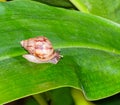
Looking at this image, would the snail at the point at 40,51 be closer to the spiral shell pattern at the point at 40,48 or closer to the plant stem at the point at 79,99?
the spiral shell pattern at the point at 40,48

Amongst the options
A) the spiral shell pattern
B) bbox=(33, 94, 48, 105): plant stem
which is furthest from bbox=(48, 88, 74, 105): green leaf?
the spiral shell pattern

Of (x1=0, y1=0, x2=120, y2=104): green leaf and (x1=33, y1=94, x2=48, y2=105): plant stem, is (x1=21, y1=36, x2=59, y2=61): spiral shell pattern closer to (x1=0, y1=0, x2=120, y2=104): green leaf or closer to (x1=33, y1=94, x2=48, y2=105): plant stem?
(x1=0, y1=0, x2=120, y2=104): green leaf

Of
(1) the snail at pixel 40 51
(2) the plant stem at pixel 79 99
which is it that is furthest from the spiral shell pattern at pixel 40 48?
(2) the plant stem at pixel 79 99

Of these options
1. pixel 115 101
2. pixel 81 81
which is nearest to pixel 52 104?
pixel 115 101

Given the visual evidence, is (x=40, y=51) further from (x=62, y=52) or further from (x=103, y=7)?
(x=103, y=7)

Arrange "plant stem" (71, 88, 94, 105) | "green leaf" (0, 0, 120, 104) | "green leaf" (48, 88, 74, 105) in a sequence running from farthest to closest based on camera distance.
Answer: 1. "green leaf" (48, 88, 74, 105)
2. "plant stem" (71, 88, 94, 105)
3. "green leaf" (0, 0, 120, 104)

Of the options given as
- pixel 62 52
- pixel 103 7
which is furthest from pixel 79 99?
pixel 103 7
